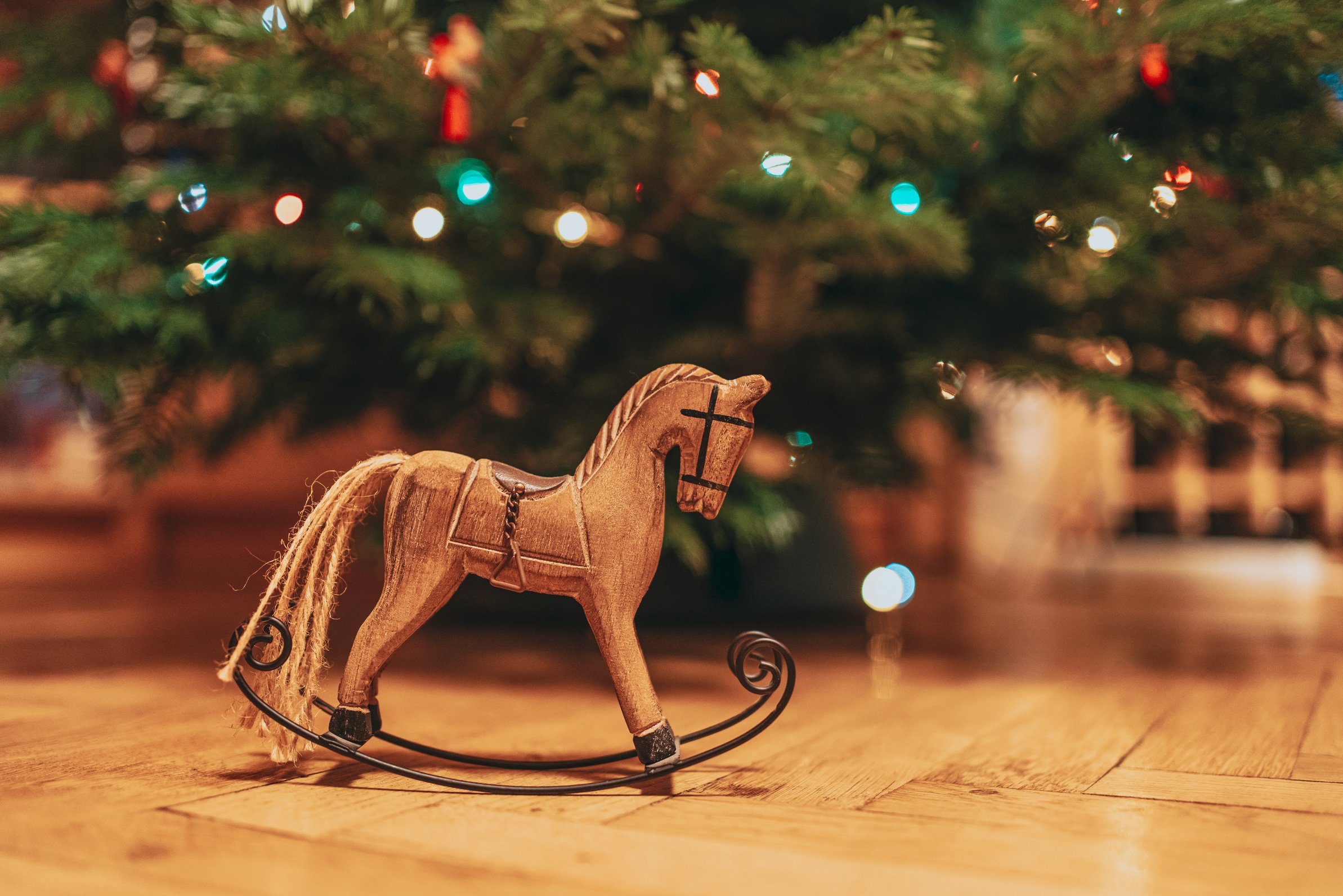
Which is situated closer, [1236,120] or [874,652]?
[1236,120]

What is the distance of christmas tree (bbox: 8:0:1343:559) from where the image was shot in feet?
2.57

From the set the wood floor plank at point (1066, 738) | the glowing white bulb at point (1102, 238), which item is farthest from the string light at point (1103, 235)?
the wood floor plank at point (1066, 738)

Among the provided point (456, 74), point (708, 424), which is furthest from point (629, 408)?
point (456, 74)

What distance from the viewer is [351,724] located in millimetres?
608

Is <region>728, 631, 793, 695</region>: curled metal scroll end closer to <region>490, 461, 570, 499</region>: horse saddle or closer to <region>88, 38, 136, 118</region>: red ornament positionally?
<region>490, 461, 570, 499</region>: horse saddle

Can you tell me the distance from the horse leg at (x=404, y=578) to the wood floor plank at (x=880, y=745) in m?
0.20

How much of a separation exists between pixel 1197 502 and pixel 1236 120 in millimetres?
2229

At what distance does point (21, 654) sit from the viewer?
1107 mm

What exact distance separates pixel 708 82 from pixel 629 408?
0.31 meters

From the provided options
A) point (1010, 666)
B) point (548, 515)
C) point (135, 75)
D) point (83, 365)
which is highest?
point (135, 75)

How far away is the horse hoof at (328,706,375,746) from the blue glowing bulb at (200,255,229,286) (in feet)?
1.37

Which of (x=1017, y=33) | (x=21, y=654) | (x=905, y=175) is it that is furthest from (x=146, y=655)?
(x=1017, y=33)

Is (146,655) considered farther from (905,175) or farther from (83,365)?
(905,175)

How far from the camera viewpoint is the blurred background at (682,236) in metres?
0.79
